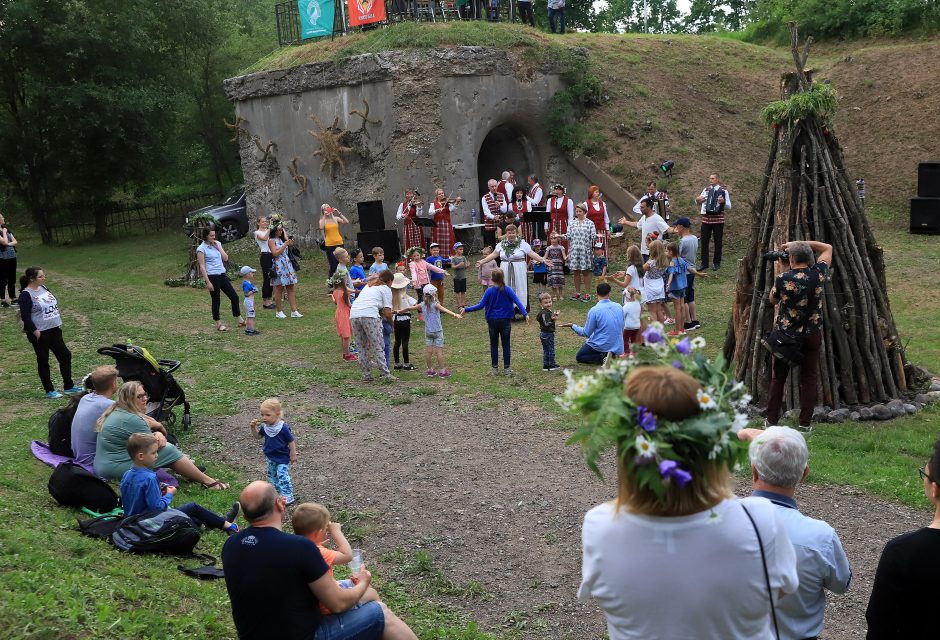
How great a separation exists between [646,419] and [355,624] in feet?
7.64

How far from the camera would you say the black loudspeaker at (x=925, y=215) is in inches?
709

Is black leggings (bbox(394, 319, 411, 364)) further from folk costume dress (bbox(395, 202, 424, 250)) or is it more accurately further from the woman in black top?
the woman in black top

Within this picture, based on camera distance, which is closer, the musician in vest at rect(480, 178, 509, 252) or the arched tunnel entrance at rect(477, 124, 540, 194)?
the musician in vest at rect(480, 178, 509, 252)

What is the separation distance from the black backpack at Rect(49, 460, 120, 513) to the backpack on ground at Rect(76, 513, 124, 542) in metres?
0.33

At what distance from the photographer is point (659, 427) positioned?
9.13 feet

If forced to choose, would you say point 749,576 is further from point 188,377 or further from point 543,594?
point 188,377

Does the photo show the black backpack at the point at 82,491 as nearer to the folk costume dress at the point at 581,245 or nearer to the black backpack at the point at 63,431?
the black backpack at the point at 63,431

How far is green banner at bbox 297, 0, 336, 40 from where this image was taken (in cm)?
2225

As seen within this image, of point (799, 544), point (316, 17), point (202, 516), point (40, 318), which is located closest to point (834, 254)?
point (799, 544)

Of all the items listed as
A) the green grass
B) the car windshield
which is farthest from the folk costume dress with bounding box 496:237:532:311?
the car windshield

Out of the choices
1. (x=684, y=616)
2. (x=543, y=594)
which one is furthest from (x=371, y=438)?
(x=684, y=616)

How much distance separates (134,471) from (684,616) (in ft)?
15.7

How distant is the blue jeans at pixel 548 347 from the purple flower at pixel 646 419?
29.1ft

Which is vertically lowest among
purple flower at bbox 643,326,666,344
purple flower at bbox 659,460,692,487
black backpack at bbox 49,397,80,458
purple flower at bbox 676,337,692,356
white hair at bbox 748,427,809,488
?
black backpack at bbox 49,397,80,458
